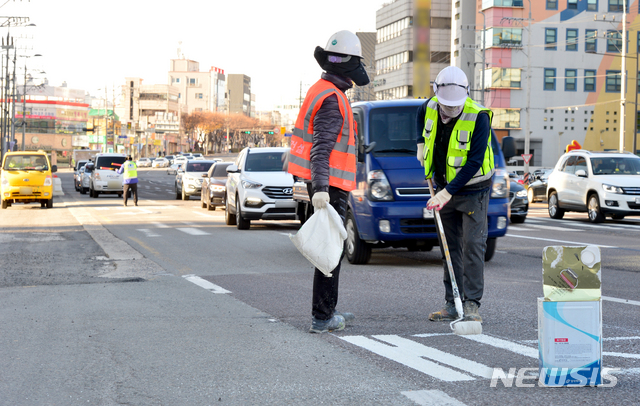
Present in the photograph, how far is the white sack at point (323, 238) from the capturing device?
5.69m

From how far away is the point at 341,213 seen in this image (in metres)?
6.02

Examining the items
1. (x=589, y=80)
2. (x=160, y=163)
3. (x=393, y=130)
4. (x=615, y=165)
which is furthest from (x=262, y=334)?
(x=160, y=163)

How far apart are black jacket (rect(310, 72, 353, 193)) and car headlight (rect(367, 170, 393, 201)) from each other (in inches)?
176

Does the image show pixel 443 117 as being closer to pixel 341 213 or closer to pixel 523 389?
pixel 341 213

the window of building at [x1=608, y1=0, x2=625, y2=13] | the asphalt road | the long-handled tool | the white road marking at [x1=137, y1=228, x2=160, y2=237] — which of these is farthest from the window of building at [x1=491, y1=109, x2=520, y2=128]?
the long-handled tool

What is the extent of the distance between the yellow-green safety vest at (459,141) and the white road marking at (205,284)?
297cm

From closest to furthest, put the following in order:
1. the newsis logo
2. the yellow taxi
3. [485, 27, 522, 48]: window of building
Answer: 1. the newsis logo
2. the yellow taxi
3. [485, 27, 522, 48]: window of building

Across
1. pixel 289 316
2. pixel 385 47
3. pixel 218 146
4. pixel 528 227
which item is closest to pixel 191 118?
pixel 218 146

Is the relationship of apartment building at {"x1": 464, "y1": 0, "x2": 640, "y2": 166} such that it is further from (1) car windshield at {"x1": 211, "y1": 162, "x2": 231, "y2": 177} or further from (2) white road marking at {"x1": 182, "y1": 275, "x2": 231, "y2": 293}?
(2) white road marking at {"x1": 182, "y1": 275, "x2": 231, "y2": 293}

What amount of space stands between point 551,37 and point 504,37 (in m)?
4.83

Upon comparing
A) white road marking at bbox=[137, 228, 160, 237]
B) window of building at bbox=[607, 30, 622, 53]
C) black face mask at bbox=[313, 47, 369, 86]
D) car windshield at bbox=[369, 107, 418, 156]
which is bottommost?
white road marking at bbox=[137, 228, 160, 237]

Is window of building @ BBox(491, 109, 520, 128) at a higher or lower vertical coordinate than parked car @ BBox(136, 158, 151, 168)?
higher

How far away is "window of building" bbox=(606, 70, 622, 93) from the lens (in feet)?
264

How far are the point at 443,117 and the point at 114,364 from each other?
Result: 3006mm
